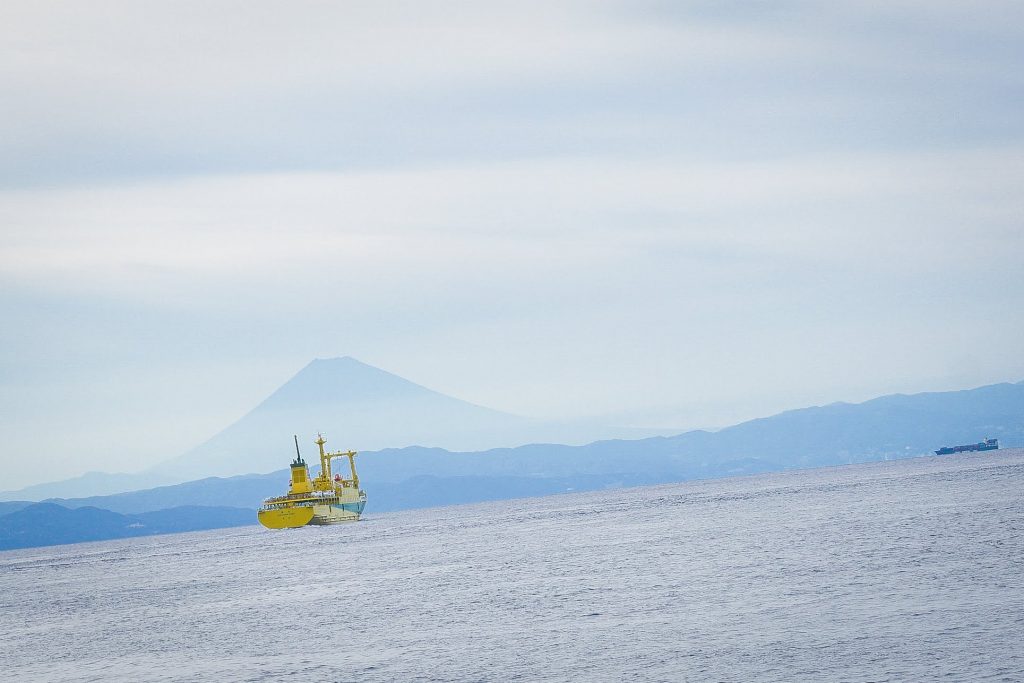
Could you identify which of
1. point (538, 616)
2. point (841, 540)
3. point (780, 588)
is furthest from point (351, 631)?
point (841, 540)

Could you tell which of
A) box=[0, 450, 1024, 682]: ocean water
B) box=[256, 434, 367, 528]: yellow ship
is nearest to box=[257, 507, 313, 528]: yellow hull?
box=[256, 434, 367, 528]: yellow ship

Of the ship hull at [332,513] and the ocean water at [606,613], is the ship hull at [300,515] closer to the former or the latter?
the ship hull at [332,513]

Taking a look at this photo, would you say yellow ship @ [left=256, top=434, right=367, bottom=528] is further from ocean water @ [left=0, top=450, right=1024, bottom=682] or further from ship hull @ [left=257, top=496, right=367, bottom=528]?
ocean water @ [left=0, top=450, right=1024, bottom=682]

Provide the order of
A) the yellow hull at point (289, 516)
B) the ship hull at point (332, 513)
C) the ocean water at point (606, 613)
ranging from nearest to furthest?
the ocean water at point (606, 613)
the yellow hull at point (289, 516)
the ship hull at point (332, 513)

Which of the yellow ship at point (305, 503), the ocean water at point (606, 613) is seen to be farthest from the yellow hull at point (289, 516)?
the ocean water at point (606, 613)

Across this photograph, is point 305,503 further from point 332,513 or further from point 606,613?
point 606,613

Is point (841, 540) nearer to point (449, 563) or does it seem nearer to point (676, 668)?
point (449, 563)
